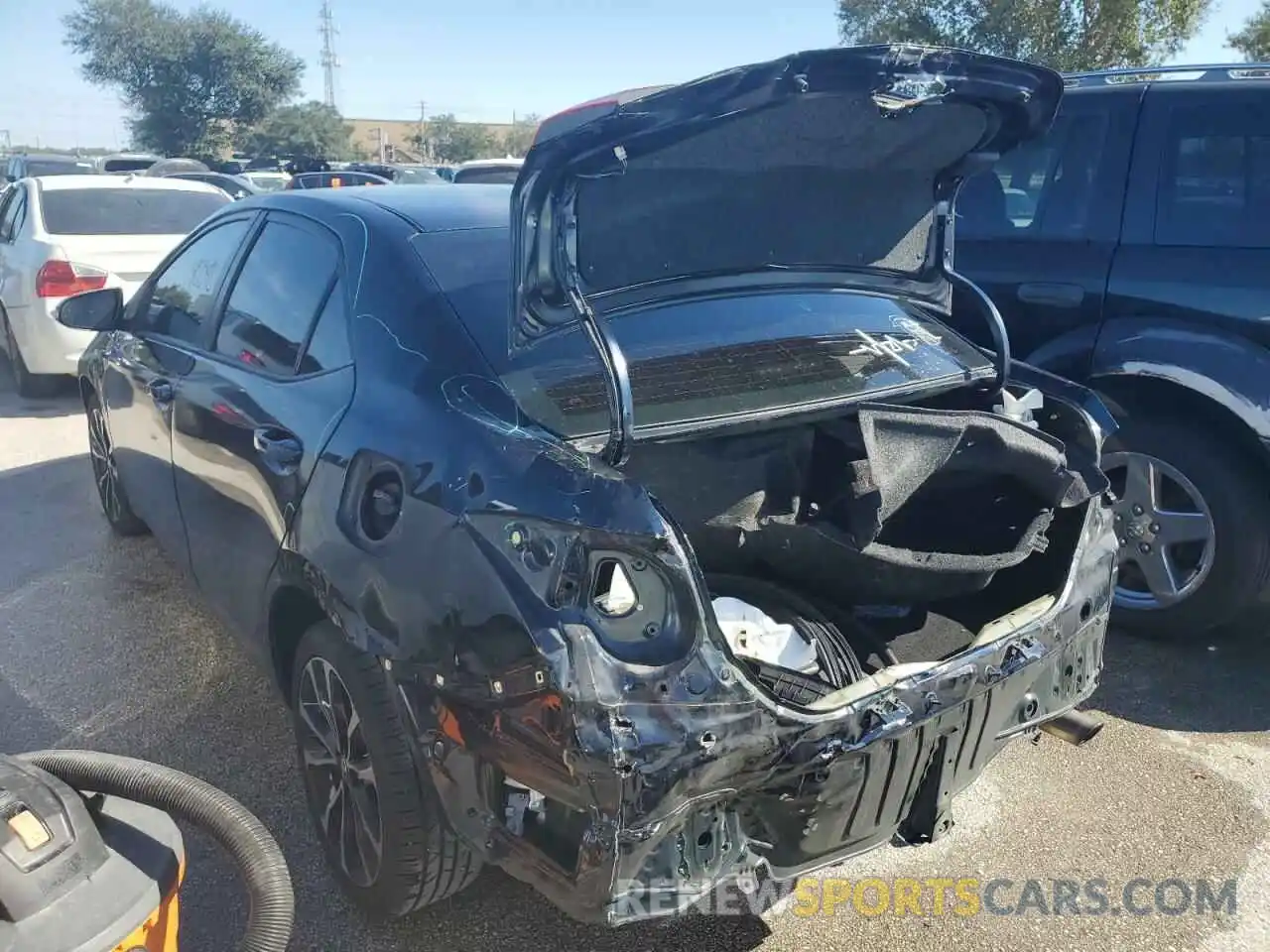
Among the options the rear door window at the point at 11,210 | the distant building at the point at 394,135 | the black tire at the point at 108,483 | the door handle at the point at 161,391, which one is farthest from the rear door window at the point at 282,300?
Answer: the distant building at the point at 394,135

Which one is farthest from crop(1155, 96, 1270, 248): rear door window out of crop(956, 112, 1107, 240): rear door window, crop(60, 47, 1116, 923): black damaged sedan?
crop(60, 47, 1116, 923): black damaged sedan

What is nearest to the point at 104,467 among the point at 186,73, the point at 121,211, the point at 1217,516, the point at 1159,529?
the point at 121,211

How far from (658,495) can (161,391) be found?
6.52 ft

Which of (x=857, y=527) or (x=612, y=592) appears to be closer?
(x=612, y=592)

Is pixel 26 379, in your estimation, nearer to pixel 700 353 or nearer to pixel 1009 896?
pixel 700 353

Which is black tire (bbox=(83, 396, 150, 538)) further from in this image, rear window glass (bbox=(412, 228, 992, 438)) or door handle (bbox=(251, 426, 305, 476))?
rear window glass (bbox=(412, 228, 992, 438))

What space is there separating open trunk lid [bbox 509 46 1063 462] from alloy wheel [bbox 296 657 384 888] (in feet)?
3.16

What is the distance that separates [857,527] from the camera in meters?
2.49

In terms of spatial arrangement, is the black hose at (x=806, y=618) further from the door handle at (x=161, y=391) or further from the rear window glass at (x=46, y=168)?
the rear window glass at (x=46, y=168)

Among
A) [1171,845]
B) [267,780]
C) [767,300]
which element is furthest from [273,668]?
[1171,845]

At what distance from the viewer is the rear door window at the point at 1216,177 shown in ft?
12.5

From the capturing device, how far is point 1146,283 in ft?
13.0

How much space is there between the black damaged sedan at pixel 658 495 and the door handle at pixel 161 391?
0.59 ft

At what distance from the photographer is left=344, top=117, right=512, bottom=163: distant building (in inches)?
2494
